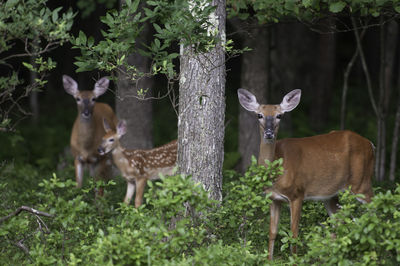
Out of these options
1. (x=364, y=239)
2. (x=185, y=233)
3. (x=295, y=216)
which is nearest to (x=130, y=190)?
(x=295, y=216)

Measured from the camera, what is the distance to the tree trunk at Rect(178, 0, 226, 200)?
6273mm

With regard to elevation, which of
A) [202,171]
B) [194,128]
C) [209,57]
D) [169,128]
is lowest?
[169,128]

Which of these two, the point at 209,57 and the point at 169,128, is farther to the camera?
the point at 169,128

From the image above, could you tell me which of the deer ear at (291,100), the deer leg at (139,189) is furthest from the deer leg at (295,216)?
the deer leg at (139,189)

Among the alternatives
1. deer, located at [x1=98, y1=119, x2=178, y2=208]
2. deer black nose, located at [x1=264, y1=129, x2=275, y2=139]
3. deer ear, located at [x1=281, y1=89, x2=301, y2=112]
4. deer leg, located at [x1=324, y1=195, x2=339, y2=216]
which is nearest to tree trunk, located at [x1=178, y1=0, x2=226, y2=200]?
deer black nose, located at [x1=264, y1=129, x2=275, y2=139]

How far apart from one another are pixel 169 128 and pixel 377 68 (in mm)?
10121

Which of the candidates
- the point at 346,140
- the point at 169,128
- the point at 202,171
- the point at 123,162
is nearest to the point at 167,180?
the point at 202,171

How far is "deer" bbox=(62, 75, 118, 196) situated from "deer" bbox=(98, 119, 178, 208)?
2.87 feet

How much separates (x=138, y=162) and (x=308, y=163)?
8.96 ft

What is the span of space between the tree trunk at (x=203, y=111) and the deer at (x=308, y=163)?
753mm

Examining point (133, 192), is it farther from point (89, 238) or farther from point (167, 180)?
point (167, 180)

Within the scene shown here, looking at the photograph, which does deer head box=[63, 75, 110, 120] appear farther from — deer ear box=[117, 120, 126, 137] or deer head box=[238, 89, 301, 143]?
deer head box=[238, 89, 301, 143]

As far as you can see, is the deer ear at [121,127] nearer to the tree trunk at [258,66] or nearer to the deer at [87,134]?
the deer at [87,134]

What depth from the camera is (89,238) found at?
5832mm
